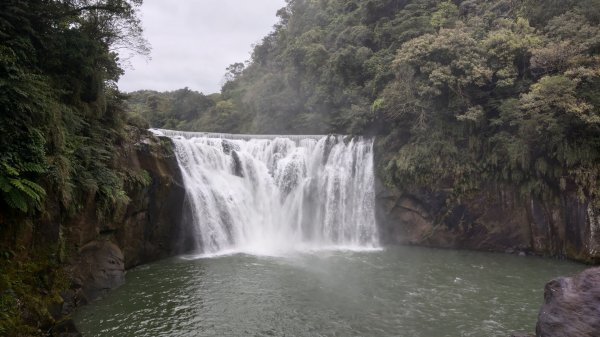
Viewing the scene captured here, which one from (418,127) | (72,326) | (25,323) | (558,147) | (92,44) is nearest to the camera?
(25,323)

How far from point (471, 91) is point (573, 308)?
47.3ft

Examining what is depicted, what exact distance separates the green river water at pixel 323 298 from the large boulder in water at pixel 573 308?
6.71 ft

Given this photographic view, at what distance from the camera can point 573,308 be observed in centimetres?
737

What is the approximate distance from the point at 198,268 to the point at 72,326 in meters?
6.09

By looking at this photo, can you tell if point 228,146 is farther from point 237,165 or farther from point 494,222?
point 494,222

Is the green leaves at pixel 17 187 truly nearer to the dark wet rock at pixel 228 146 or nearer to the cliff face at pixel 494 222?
the dark wet rock at pixel 228 146

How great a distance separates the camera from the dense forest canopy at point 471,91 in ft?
53.4

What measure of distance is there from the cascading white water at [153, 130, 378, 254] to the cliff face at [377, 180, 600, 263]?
1.47 metres

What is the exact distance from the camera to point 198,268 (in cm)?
1459

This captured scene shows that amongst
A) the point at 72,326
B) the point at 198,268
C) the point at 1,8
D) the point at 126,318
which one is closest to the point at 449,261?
the point at 198,268

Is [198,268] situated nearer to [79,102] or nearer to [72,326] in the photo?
[72,326]

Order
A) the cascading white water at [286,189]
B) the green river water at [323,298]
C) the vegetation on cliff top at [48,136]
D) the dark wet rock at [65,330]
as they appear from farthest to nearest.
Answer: the cascading white water at [286,189] → the green river water at [323,298] → the dark wet rock at [65,330] → the vegetation on cliff top at [48,136]

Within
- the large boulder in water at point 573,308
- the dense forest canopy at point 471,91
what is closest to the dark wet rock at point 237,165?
the dense forest canopy at point 471,91

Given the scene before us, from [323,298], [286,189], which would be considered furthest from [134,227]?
Result: [286,189]
